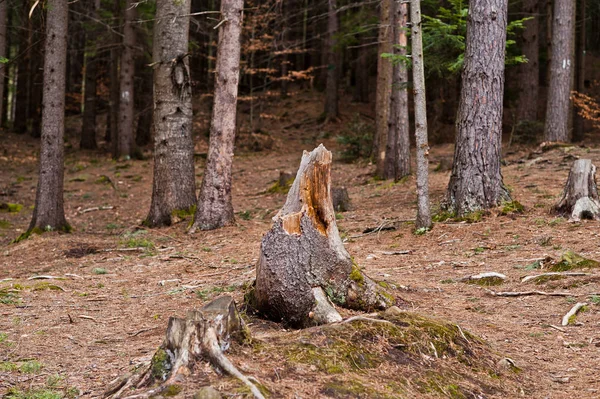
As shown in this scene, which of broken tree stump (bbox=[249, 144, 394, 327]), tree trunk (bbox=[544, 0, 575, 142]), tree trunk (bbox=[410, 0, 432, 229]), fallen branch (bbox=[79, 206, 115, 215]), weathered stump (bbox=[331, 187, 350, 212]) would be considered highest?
tree trunk (bbox=[544, 0, 575, 142])

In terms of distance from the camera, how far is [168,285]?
27.9 ft

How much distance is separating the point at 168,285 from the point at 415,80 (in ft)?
15.3

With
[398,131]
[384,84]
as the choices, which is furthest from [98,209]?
[384,84]

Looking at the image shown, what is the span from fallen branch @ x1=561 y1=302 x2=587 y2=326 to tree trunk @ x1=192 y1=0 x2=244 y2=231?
23.8 ft

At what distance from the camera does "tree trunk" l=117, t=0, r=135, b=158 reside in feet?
74.7

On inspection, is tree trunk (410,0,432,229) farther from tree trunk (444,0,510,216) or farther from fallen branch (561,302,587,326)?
fallen branch (561,302,587,326)

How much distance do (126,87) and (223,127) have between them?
1183 cm

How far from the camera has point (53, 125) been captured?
12961 millimetres

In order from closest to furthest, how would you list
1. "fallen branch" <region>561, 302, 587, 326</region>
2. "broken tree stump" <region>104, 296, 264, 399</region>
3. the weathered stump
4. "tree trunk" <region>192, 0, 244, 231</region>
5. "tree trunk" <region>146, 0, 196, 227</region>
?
1. "broken tree stump" <region>104, 296, 264, 399</region>
2. "fallen branch" <region>561, 302, 587, 326</region>
3. "tree trunk" <region>192, 0, 244, 231</region>
4. "tree trunk" <region>146, 0, 196, 227</region>
5. the weathered stump

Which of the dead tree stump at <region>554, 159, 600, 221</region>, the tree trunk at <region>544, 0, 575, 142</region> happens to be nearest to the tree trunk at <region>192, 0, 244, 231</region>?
the dead tree stump at <region>554, 159, 600, 221</region>

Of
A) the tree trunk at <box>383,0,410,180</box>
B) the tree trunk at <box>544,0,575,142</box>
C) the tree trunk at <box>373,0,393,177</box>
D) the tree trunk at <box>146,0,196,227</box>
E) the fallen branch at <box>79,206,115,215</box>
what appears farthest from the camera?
the tree trunk at <box>544,0,575,142</box>

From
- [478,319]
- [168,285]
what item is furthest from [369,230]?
[478,319]

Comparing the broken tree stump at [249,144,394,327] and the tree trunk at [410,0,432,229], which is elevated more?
the tree trunk at [410,0,432,229]

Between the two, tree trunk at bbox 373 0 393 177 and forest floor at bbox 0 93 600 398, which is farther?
tree trunk at bbox 373 0 393 177
